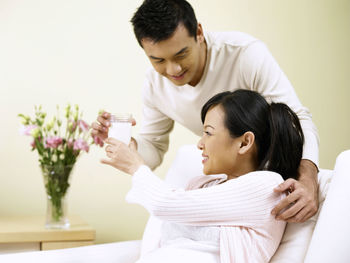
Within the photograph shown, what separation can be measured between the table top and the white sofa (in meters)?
0.64

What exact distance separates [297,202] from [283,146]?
228mm

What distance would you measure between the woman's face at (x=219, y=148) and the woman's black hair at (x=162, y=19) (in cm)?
39

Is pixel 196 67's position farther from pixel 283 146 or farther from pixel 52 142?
pixel 52 142

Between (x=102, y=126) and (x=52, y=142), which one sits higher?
(x=102, y=126)

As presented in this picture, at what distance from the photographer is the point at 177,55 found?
180 cm

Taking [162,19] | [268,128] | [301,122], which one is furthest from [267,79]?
[162,19]

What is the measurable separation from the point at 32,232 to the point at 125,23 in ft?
4.87

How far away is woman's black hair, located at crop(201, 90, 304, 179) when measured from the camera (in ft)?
4.99

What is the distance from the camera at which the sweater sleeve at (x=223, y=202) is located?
4.53 feet

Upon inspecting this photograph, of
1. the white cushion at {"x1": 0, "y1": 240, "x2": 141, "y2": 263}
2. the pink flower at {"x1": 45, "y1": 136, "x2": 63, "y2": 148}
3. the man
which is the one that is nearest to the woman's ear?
the man

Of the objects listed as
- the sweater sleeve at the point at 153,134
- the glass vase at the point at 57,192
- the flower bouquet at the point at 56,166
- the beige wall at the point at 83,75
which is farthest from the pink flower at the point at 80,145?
the beige wall at the point at 83,75

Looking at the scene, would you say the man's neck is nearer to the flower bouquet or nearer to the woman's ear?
the woman's ear

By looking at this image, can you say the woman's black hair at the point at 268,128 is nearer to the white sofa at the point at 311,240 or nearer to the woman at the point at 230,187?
the woman at the point at 230,187

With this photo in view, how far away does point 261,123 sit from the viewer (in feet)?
5.15
